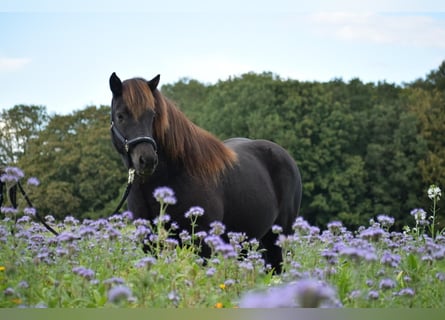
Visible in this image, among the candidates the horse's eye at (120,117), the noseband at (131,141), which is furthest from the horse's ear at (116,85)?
the noseband at (131,141)

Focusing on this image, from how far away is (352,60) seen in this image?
5.52 m

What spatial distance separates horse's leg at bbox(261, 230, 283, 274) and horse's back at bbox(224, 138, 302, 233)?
0.29m

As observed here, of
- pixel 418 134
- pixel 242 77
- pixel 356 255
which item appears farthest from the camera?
pixel 242 77

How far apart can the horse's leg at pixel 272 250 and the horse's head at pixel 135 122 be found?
3.29 m

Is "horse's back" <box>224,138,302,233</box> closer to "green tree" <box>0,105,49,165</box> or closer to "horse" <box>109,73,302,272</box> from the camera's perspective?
"horse" <box>109,73,302,272</box>

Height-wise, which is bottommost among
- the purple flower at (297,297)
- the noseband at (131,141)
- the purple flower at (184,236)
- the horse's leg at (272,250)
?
the horse's leg at (272,250)

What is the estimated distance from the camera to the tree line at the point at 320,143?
114 feet

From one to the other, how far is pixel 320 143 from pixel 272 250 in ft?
104

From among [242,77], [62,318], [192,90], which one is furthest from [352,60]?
[192,90]

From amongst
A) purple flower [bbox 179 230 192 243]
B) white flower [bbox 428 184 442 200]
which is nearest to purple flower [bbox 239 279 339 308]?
purple flower [bbox 179 230 192 243]

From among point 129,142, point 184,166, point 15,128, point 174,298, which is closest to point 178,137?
point 184,166

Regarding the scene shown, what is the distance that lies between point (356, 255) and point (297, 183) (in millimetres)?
5677

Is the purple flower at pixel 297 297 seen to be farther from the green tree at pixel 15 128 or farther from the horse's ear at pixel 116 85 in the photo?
the green tree at pixel 15 128

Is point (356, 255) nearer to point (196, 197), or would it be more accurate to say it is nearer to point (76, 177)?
point (196, 197)
